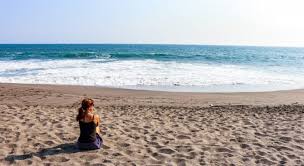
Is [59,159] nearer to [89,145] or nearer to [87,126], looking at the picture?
[89,145]

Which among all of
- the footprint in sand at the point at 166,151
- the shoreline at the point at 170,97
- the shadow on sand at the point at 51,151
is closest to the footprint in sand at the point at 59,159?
the shadow on sand at the point at 51,151

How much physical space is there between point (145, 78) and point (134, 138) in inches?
565

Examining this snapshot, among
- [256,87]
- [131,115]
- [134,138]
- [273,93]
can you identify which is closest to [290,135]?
[134,138]

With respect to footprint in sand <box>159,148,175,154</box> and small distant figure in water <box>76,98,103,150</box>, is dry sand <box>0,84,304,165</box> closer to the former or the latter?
footprint in sand <box>159,148,175,154</box>

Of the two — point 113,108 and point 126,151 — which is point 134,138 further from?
point 113,108

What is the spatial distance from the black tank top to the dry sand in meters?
0.22

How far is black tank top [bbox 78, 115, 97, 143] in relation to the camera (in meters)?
6.32

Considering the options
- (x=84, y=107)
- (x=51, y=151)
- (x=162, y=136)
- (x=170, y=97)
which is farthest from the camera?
(x=170, y=97)

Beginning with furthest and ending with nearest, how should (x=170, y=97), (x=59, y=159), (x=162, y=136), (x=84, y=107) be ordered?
(x=170, y=97), (x=162, y=136), (x=84, y=107), (x=59, y=159)

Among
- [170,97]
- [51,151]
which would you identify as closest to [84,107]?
[51,151]

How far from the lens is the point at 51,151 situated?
6191 mm

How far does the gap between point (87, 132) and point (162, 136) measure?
5.36 feet

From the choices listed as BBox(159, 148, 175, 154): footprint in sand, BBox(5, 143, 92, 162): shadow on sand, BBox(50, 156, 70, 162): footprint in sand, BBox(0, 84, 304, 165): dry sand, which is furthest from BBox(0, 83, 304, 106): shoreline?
BBox(50, 156, 70, 162): footprint in sand

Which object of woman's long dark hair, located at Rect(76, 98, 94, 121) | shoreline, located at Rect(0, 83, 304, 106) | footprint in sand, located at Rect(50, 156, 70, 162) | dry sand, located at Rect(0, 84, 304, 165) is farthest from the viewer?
shoreline, located at Rect(0, 83, 304, 106)
